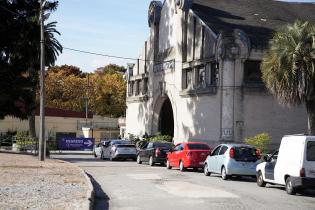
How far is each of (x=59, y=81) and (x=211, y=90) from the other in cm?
5244

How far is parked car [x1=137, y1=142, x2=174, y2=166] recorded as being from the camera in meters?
33.0

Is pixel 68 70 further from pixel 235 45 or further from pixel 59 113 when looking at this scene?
pixel 235 45

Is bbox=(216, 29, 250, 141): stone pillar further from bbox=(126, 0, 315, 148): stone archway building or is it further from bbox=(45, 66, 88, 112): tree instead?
bbox=(45, 66, 88, 112): tree

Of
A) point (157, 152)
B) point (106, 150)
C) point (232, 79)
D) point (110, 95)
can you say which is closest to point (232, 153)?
point (157, 152)

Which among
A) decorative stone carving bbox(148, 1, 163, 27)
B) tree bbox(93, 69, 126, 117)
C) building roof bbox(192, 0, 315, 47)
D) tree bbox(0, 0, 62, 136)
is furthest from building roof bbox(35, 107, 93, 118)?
building roof bbox(192, 0, 315, 47)

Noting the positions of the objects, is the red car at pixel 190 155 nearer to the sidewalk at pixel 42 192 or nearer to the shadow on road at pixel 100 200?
the sidewalk at pixel 42 192

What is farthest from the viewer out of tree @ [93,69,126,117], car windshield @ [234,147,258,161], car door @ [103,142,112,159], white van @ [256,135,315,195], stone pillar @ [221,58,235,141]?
tree @ [93,69,126,117]

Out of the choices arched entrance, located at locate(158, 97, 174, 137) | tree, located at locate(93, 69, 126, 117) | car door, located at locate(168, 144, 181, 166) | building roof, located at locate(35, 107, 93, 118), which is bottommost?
car door, located at locate(168, 144, 181, 166)

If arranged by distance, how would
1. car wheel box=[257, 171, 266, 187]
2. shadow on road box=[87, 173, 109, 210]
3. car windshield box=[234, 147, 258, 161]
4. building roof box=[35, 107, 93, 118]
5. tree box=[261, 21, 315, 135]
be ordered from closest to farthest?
shadow on road box=[87, 173, 109, 210], car wheel box=[257, 171, 266, 187], car windshield box=[234, 147, 258, 161], tree box=[261, 21, 315, 135], building roof box=[35, 107, 93, 118]

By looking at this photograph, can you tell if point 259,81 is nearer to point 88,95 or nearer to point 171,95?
point 171,95

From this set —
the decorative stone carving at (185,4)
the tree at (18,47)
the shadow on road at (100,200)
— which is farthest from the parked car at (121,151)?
the shadow on road at (100,200)

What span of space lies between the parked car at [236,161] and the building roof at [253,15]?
18908 millimetres

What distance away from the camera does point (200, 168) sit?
1156 inches

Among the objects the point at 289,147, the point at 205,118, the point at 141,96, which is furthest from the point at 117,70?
the point at 289,147
